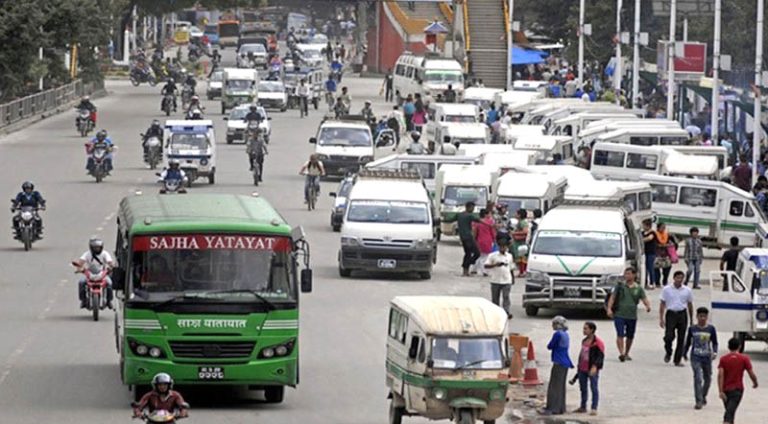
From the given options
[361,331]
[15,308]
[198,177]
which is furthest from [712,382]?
[198,177]

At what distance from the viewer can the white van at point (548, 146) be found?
2309 inches

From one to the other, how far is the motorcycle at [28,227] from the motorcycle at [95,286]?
9533mm

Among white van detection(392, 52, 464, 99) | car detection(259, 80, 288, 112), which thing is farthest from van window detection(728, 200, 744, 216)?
car detection(259, 80, 288, 112)

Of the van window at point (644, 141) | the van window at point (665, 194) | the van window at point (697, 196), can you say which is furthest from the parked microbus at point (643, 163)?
the van window at point (697, 196)

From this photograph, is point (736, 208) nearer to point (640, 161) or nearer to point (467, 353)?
point (640, 161)

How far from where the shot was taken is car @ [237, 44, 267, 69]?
117963 mm

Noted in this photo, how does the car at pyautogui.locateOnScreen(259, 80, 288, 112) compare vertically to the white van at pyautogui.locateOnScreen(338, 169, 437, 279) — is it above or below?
above

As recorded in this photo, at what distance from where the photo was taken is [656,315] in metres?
36.8

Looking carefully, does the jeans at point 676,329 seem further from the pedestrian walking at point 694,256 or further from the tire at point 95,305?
the pedestrian walking at point 694,256

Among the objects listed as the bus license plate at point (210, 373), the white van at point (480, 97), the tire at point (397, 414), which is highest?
the white van at point (480, 97)

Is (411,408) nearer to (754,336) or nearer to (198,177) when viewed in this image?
(754,336)

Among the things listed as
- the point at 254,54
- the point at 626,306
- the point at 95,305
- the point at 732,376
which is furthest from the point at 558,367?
the point at 254,54

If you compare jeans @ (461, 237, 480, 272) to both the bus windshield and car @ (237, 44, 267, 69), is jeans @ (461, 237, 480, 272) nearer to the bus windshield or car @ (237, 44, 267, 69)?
the bus windshield

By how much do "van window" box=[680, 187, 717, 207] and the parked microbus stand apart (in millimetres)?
4179
